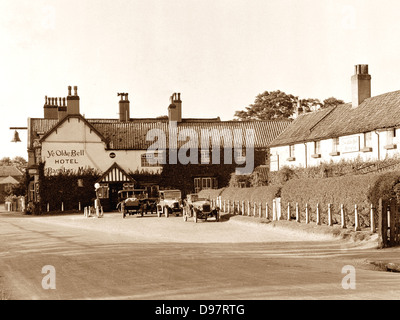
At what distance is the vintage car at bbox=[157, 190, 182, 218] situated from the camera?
1590 inches

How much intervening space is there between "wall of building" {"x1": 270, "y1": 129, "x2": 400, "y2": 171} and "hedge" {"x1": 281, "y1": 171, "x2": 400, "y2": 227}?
347 inches

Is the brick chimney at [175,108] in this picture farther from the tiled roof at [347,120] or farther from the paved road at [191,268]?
the paved road at [191,268]

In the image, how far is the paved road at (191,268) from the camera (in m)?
11.0

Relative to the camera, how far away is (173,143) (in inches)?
2437

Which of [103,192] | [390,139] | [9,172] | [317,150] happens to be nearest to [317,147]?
[317,150]

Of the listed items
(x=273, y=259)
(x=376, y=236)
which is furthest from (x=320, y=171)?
(x=273, y=259)

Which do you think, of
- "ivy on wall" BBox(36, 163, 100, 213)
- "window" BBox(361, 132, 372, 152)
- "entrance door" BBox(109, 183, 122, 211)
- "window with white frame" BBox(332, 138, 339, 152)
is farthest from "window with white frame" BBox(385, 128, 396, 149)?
"ivy on wall" BBox(36, 163, 100, 213)

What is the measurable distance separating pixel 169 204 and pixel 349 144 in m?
12.0

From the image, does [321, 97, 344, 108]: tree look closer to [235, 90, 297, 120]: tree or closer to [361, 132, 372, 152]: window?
[235, 90, 297, 120]: tree

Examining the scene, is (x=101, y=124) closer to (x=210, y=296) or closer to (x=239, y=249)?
(x=239, y=249)

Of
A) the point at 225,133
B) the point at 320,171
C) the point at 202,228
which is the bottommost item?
the point at 202,228

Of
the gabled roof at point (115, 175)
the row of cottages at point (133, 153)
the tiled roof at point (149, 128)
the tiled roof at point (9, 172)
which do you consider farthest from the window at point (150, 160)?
the tiled roof at point (9, 172)

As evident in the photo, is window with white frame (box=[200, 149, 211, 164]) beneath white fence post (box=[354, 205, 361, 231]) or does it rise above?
above
